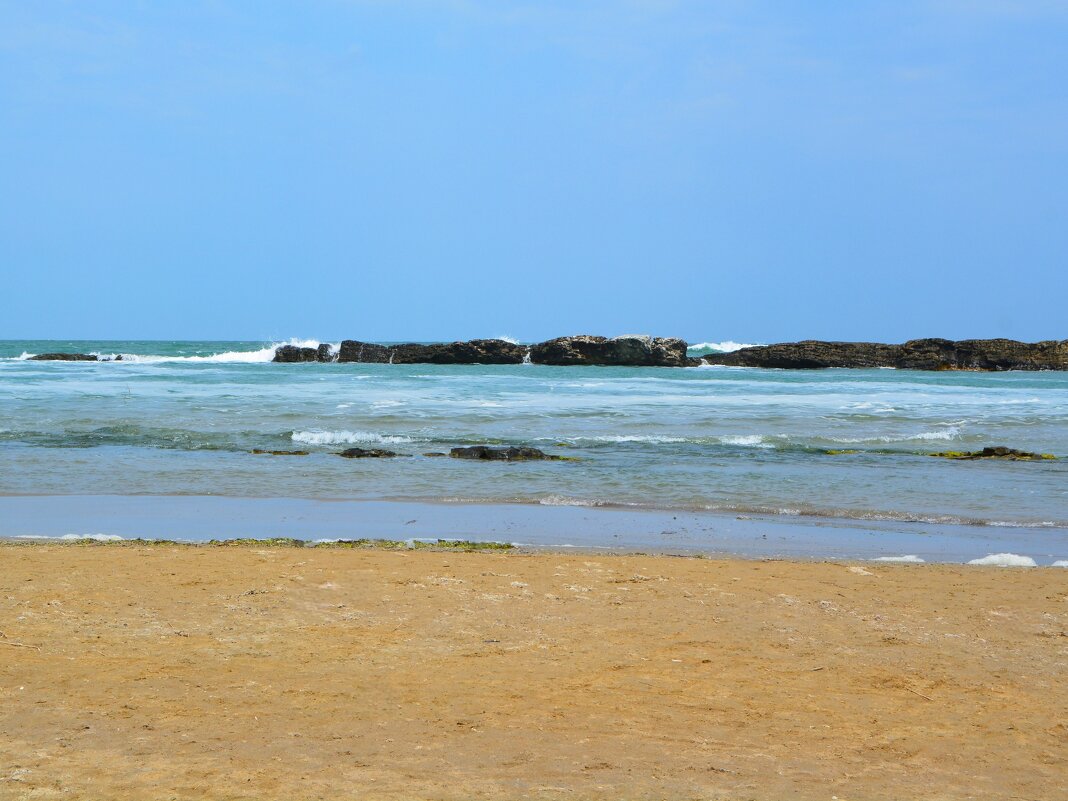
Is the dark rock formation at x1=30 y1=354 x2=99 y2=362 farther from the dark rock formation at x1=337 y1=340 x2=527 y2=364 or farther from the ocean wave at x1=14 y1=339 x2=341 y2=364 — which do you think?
the dark rock formation at x1=337 y1=340 x2=527 y2=364

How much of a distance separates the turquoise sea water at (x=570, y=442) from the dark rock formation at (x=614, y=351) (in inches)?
748

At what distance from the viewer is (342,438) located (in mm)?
17938

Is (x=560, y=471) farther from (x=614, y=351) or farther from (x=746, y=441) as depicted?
(x=614, y=351)

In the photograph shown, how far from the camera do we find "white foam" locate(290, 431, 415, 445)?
1762 cm

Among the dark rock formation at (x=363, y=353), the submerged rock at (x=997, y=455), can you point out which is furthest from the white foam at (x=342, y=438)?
the dark rock formation at (x=363, y=353)

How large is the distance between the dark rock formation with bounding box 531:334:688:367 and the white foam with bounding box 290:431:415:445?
118 ft

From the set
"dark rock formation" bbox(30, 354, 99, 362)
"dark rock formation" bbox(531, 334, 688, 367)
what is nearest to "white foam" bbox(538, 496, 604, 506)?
"dark rock formation" bbox(531, 334, 688, 367)

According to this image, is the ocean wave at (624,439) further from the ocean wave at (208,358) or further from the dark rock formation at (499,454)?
the ocean wave at (208,358)

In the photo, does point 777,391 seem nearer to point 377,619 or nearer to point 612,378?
point 612,378

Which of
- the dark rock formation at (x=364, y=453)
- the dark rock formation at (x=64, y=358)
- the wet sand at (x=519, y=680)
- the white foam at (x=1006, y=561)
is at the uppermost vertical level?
the dark rock formation at (x=64, y=358)

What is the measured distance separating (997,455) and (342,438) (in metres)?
11.2

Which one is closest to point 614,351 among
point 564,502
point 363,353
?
point 363,353

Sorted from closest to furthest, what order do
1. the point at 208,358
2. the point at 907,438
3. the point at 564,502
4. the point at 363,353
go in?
1. the point at 564,502
2. the point at 907,438
3. the point at 363,353
4. the point at 208,358

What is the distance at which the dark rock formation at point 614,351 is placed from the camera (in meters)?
53.3
